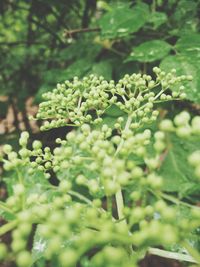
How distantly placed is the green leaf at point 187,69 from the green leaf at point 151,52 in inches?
2.3

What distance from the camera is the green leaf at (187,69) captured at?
62.8 inches

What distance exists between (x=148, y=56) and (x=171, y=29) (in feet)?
1.56

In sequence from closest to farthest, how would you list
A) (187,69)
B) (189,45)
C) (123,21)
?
(187,69), (189,45), (123,21)

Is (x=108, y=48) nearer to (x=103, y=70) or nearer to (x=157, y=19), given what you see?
(x=103, y=70)

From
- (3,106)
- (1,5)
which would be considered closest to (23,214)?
(3,106)

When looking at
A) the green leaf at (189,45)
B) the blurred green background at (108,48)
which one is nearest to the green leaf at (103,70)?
the blurred green background at (108,48)

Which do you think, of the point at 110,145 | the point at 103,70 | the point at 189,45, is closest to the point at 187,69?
the point at 189,45

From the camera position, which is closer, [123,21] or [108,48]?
[123,21]

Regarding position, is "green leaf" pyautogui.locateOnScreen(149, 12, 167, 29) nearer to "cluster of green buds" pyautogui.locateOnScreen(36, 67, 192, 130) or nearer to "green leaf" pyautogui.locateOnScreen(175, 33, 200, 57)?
"green leaf" pyautogui.locateOnScreen(175, 33, 200, 57)

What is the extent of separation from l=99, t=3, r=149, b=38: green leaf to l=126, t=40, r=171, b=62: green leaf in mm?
102

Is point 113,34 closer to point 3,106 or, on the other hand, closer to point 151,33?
point 151,33

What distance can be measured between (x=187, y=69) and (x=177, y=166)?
461mm

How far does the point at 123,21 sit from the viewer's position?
6.49 ft

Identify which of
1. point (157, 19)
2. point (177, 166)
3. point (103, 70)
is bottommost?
point (177, 166)
